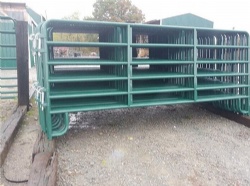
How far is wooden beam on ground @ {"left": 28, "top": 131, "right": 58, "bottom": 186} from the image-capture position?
2043 mm

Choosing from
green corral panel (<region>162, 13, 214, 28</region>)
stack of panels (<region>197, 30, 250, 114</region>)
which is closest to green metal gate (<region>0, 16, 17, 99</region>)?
stack of panels (<region>197, 30, 250, 114</region>)

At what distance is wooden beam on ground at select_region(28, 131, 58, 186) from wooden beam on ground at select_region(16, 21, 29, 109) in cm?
190

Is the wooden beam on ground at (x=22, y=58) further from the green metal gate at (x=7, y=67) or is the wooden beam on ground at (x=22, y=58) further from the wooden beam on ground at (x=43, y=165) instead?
the wooden beam on ground at (x=43, y=165)

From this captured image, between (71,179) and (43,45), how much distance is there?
1.40m

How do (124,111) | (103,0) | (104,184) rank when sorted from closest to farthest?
(104,184) < (124,111) < (103,0)

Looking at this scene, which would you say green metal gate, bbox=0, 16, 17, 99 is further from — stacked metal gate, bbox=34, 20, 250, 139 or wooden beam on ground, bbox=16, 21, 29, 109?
stacked metal gate, bbox=34, 20, 250, 139

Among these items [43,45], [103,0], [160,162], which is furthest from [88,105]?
[103,0]

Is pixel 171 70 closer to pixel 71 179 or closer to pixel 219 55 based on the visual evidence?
pixel 219 55

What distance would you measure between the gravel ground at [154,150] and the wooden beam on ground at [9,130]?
1.91ft

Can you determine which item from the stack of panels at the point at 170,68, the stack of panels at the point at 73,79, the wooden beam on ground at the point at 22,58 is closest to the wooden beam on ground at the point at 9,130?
the wooden beam on ground at the point at 22,58

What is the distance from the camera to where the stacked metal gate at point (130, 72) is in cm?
290

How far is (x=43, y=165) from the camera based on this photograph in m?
2.25

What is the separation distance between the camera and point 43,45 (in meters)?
2.70

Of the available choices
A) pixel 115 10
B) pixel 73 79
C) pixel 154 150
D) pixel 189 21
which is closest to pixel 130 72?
pixel 73 79
